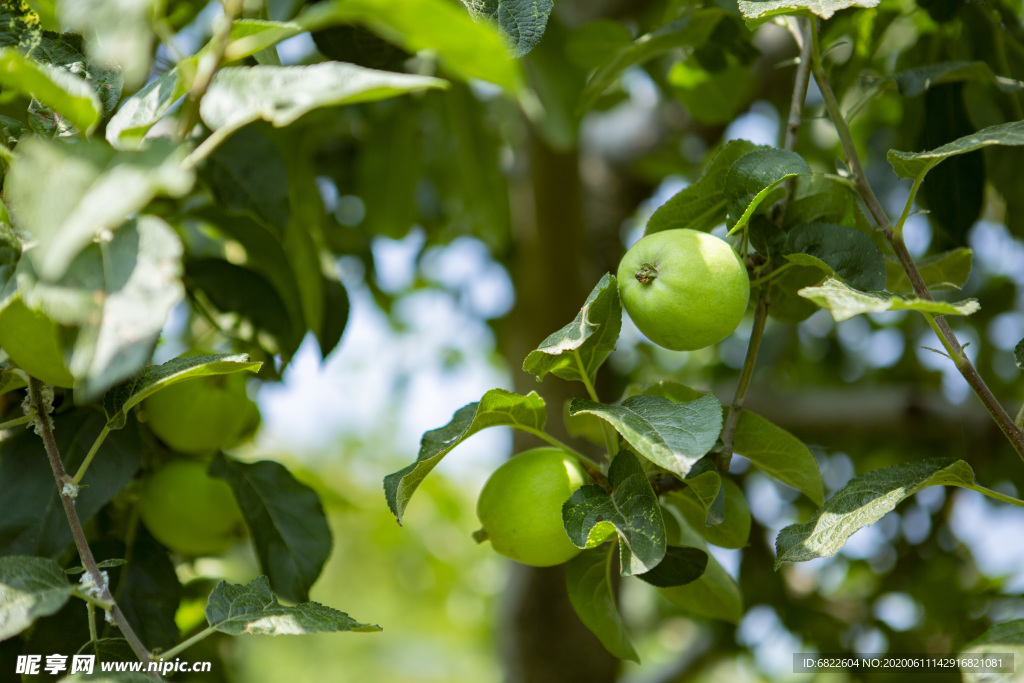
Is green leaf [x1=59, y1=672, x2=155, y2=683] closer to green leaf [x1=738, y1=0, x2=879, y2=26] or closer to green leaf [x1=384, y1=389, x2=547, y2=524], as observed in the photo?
green leaf [x1=384, y1=389, x2=547, y2=524]

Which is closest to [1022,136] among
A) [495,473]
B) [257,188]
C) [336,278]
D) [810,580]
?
[495,473]

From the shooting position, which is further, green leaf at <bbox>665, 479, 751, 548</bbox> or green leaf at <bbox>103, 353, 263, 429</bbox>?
green leaf at <bbox>665, 479, 751, 548</bbox>

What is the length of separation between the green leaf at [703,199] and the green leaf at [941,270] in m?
0.20

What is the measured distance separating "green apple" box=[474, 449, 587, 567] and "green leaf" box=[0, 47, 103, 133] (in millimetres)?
441

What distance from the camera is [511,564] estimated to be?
5.83 ft

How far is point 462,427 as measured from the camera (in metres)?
0.64

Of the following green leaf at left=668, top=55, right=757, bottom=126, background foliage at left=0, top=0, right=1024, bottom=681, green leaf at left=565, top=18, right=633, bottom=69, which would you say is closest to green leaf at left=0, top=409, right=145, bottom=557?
background foliage at left=0, top=0, right=1024, bottom=681

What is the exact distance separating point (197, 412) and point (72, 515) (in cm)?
23

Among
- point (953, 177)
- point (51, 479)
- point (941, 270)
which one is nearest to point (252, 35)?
point (51, 479)

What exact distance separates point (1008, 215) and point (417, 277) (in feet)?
5.88

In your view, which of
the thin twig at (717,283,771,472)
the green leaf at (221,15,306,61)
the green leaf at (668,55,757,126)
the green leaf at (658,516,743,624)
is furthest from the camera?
the green leaf at (668,55,757,126)

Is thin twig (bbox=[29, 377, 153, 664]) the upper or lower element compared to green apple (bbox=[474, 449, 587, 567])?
upper

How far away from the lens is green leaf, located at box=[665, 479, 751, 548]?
726 millimetres

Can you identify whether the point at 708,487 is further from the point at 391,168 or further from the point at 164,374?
the point at 391,168
